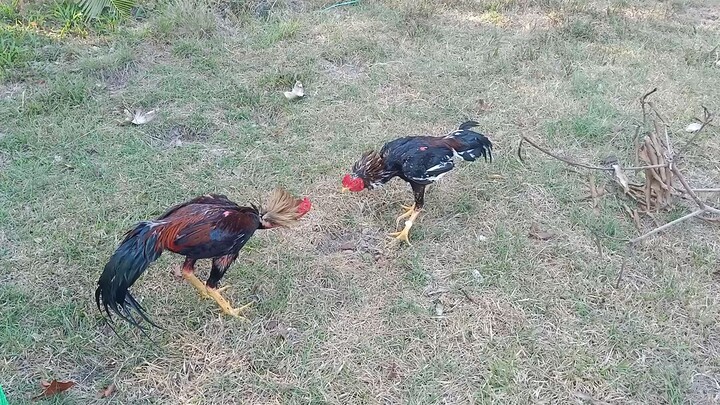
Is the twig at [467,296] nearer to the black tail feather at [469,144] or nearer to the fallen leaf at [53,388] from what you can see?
the black tail feather at [469,144]

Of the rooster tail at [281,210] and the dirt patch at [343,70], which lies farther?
the dirt patch at [343,70]

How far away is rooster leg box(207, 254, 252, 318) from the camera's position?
267 cm

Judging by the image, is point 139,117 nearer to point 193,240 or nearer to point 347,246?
point 347,246

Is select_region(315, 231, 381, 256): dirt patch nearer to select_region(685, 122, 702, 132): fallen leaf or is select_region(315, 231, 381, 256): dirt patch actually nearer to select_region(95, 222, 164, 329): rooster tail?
select_region(95, 222, 164, 329): rooster tail

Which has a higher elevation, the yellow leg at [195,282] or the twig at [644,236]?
the yellow leg at [195,282]

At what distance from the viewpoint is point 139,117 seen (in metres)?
4.25

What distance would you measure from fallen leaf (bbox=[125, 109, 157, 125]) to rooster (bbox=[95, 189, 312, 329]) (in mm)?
1805

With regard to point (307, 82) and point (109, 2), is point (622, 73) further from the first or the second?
point (109, 2)

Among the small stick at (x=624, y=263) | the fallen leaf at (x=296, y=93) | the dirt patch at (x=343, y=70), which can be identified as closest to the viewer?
the small stick at (x=624, y=263)

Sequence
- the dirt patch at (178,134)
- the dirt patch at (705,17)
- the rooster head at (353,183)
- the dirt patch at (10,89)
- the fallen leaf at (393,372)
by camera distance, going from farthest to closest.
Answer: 1. the dirt patch at (705,17)
2. the dirt patch at (10,89)
3. the dirt patch at (178,134)
4. the rooster head at (353,183)
5. the fallen leaf at (393,372)

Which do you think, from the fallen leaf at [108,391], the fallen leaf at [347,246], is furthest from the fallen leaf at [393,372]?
the fallen leaf at [108,391]

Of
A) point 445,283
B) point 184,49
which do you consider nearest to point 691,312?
point 445,283

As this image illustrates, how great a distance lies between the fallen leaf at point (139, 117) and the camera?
4230 millimetres

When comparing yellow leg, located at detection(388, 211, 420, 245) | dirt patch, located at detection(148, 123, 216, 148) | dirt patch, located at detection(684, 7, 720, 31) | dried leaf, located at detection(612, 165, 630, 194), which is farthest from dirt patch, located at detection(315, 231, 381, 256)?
dirt patch, located at detection(684, 7, 720, 31)
